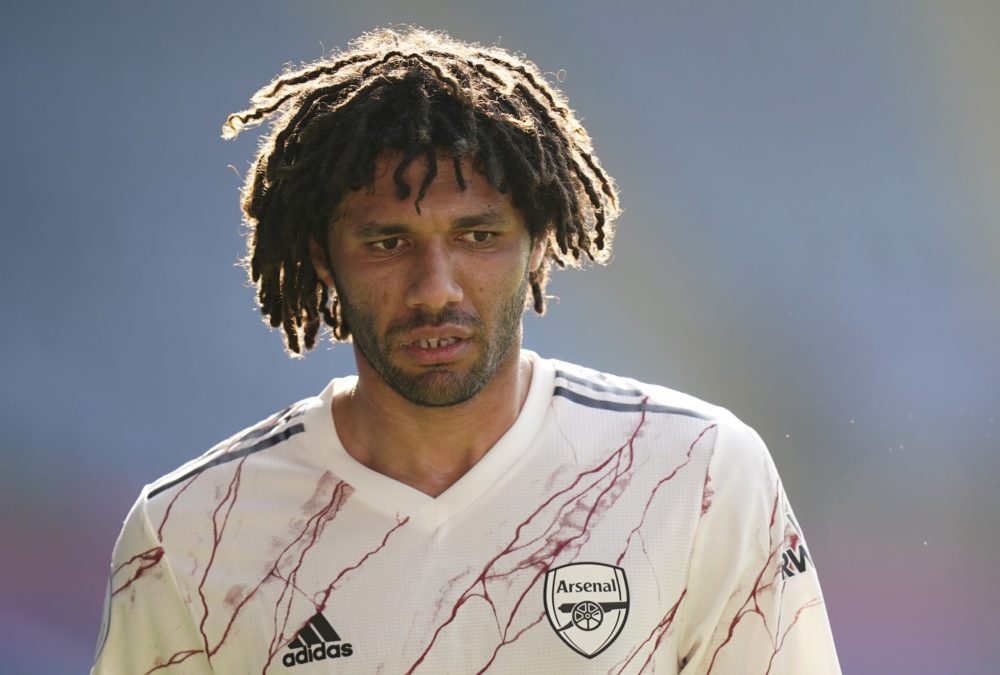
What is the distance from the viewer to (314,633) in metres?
1.90

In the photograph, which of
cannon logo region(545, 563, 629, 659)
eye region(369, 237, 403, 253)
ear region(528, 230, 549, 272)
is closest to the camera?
cannon logo region(545, 563, 629, 659)

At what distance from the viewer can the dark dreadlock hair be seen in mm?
2012

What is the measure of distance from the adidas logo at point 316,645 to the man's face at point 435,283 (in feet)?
1.17

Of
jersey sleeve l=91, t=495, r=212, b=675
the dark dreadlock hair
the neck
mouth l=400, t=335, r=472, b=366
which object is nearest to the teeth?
mouth l=400, t=335, r=472, b=366

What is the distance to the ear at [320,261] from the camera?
218 centimetres

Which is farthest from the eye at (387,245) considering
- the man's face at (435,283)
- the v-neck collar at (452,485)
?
the v-neck collar at (452,485)

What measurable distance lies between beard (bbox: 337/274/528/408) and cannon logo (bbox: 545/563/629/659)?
305 millimetres

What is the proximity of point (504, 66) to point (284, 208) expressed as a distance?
45 cm

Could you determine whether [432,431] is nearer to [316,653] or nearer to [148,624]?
[316,653]

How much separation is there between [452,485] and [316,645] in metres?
0.31

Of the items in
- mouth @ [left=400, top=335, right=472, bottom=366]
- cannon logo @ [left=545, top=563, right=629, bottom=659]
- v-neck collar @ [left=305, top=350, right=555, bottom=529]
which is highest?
mouth @ [left=400, top=335, right=472, bottom=366]

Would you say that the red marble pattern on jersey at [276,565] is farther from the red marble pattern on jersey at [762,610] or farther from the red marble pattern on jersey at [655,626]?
the red marble pattern on jersey at [762,610]

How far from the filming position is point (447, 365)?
1.95m

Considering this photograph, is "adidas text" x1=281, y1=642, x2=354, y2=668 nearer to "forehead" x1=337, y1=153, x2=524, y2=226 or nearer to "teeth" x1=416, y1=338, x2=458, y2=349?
"teeth" x1=416, y1=338, x2=458, y2=349
